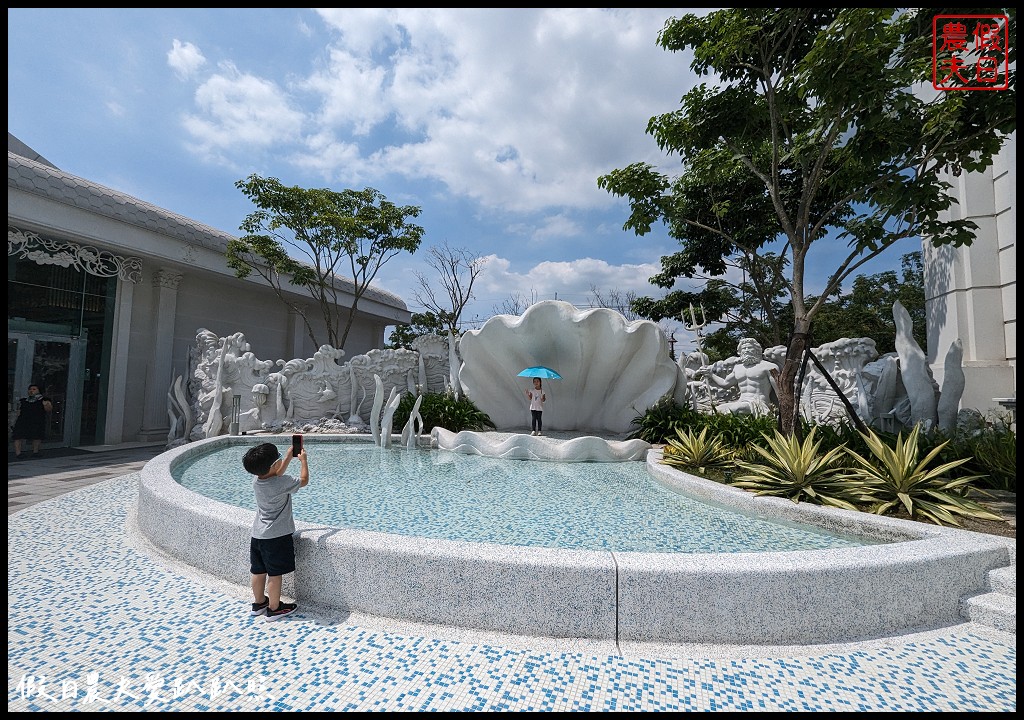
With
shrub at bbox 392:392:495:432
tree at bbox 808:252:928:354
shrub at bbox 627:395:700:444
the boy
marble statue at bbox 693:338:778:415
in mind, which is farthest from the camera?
tree at bbox 808:252:928:354

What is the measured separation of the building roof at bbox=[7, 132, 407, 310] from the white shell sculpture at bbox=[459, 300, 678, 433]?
786cm

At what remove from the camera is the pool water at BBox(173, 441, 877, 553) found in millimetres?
3676

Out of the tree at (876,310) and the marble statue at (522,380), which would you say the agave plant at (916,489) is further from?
the tree at (876,310)

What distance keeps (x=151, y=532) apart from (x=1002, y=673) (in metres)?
5.59

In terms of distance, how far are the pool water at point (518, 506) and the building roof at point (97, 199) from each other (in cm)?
679

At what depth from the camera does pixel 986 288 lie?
26.2 feet

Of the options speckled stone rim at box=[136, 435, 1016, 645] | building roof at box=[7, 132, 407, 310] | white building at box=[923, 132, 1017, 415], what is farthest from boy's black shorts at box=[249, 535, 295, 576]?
white building at box=[923, 132, 1017, 415]

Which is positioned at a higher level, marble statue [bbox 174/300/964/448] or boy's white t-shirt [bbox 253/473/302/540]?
marble statue [bbox 174/300/964/448]

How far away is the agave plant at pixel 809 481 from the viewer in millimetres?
4188

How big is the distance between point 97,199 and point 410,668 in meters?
12.4

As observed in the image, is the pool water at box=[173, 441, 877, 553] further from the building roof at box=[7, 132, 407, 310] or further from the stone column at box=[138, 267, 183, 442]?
the building roof at box=[7, 132, 407, 310]

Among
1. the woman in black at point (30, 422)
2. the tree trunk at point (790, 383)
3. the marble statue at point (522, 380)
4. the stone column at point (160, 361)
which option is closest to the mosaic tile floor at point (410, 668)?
the tree trunk at point (790, 383)

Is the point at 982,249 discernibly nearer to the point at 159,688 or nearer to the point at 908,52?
the point at 908,52

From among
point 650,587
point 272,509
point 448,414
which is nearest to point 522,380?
point 448,414
